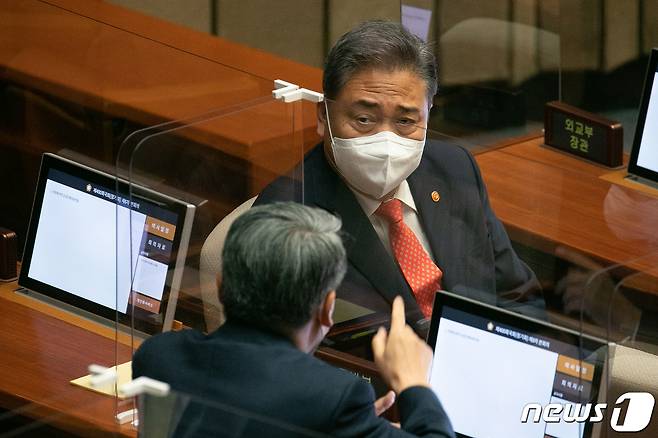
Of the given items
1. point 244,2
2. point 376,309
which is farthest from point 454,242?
point 244,2

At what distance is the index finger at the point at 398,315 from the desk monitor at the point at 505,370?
68 millimetres

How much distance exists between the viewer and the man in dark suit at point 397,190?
8.59 ft

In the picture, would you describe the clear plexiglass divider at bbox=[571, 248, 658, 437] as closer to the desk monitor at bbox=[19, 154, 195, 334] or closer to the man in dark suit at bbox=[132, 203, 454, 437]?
the man in dark suit at bbox=[132, 203, 454, 437]

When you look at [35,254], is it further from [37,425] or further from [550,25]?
[550,25]

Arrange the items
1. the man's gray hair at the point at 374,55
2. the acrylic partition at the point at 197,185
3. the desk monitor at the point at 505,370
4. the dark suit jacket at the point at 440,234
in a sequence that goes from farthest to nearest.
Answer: the man's gray hair at the point at 374,55
the acrylic partition at the point at 197,185
the dark suit jacket at the point at 440,234
the desk monitor at the point at 505,370

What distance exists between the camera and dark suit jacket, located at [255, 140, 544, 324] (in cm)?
257

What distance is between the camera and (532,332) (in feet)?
8.00

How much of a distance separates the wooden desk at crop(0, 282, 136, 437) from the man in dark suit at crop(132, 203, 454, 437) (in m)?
0.62

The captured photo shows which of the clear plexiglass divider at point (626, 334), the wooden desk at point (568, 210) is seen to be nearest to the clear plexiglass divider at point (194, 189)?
the wooden desk at point (568, 210)

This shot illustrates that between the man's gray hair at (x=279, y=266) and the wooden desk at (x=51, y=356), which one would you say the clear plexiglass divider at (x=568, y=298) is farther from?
the man's gray hair at (x=279, y=266)

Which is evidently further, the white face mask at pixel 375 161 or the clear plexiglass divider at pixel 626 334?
the white face mask at pixel 375 161

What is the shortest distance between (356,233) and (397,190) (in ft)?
0.89

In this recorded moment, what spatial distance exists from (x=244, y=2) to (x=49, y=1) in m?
1.57

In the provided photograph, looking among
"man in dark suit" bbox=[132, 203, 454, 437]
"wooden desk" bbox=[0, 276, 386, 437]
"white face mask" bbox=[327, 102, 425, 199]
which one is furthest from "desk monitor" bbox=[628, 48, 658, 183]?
"man in dark suit" bbox=[132, 203, 454, 437]
